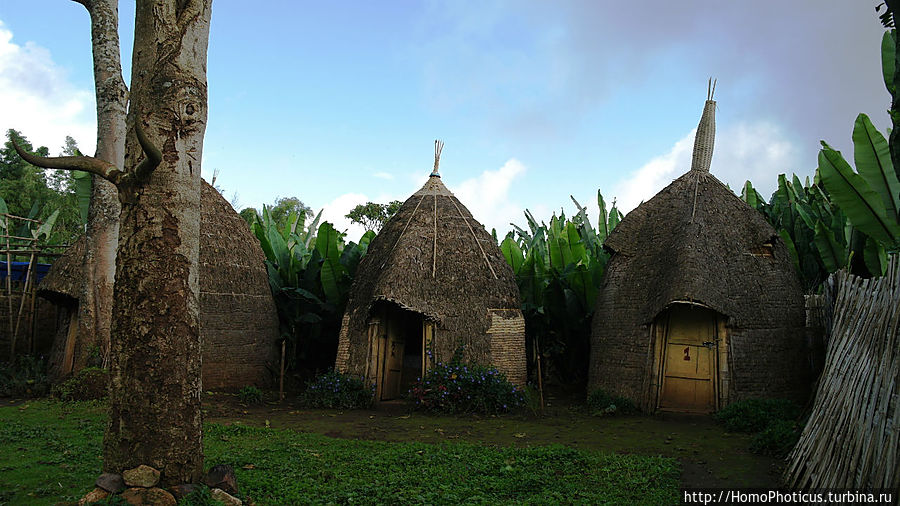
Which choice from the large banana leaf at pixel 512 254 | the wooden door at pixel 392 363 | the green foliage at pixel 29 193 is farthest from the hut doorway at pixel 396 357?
the green foliage at pixel 29 193

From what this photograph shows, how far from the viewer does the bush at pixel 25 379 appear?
9.35 metres

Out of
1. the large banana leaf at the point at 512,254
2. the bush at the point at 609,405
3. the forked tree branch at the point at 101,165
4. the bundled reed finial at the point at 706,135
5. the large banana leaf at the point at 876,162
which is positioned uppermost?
the bundled reed finial at the point at 706,135

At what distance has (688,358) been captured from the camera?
896 cm

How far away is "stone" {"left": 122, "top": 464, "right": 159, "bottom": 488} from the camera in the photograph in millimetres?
3617

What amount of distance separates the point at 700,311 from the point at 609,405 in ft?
6.04

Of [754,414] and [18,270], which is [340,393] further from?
[18,270]

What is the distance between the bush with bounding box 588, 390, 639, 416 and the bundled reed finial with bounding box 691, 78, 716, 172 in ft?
12.7

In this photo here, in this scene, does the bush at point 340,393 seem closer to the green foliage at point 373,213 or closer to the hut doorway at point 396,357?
the hut doorway at point 396,357

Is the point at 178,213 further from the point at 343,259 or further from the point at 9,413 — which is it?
the point at 343,259

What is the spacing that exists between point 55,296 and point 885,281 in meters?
11.0

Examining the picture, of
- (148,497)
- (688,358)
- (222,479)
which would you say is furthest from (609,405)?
(148,497)

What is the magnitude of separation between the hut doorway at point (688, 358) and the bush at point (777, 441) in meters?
2.56

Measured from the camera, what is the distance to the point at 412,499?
4516mm

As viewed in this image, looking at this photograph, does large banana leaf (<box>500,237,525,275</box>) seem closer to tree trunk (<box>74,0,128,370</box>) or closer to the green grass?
the green grass
